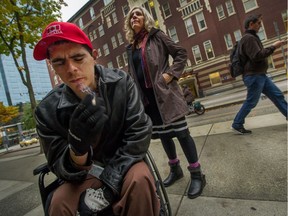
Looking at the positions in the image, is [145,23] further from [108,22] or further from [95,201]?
[108,22]

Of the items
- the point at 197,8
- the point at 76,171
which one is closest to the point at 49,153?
the point at 76,171

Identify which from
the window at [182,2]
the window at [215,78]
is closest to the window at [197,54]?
the window at [215,78]

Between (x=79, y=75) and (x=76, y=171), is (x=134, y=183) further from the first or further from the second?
(x=79, y=75)

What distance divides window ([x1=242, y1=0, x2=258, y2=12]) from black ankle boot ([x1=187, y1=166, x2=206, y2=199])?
2382cm

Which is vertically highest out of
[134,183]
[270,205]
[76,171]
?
[76,171]

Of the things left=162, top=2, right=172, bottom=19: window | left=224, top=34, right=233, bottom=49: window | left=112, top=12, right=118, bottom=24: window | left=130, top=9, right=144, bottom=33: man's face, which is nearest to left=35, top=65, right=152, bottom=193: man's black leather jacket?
left=130, top=9, right=144, bottom=33: man's face

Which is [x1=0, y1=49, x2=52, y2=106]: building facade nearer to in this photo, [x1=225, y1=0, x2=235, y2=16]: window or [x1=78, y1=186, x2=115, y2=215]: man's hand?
[x1=225, y1=0, x2=235, y2=16]: window

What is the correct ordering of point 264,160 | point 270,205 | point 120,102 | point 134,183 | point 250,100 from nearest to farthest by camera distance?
point 134,183 < point 120,102 < point 270,205 < point 264,160 < point 250,100

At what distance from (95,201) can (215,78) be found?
79.4 feet

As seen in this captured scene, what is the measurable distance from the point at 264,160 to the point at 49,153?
2193 mm

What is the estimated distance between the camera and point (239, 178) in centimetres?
204

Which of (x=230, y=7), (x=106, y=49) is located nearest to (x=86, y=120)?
(x=230, y=7)

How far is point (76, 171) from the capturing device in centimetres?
116

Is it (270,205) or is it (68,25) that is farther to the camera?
(270,205)
